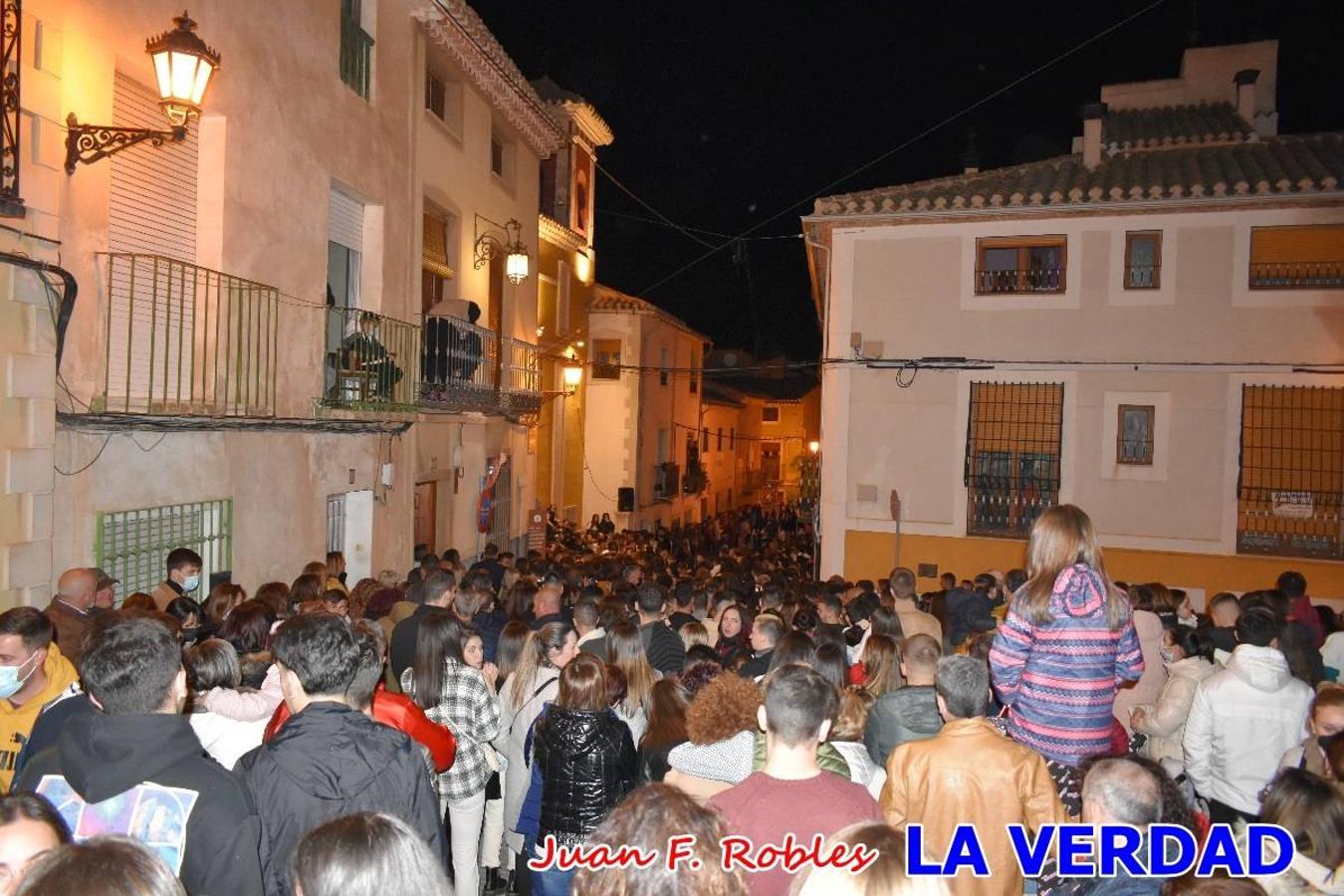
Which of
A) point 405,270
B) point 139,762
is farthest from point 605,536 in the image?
point 139,762

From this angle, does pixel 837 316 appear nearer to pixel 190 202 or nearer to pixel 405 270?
pixel 405 270

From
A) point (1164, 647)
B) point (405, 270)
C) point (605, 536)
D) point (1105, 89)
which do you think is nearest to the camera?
point (1164, 647)

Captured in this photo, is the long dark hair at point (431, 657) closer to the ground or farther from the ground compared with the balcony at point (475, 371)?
closer to the ground

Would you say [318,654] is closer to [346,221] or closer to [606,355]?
[346,221]

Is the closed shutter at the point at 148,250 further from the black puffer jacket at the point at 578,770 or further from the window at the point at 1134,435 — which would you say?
the window at the point at 1134,435

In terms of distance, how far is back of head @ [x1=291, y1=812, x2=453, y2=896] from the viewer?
215 centimetres

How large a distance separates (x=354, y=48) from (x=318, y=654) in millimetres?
11212

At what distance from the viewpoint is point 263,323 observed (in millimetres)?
→ 10219

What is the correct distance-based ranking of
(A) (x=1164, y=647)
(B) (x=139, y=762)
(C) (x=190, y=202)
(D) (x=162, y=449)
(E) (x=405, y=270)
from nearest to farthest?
1. (B) (x=139, y=762)
2. (A) (x=1164, y=647)
3. (D) (x=162, y=449)
4. (C) (x=190, y=202)
5. (E) (x=405, y=270)

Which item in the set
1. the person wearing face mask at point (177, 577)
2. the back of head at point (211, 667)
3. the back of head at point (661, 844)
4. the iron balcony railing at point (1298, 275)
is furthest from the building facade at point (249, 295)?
the iron balcony railing at point (1298, 275)

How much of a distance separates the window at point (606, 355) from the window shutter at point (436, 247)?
13.8 meters

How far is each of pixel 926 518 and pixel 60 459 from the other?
13.1m

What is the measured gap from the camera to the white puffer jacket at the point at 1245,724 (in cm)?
498

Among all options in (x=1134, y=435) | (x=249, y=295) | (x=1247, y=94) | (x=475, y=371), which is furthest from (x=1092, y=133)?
(x=249, y=295)
